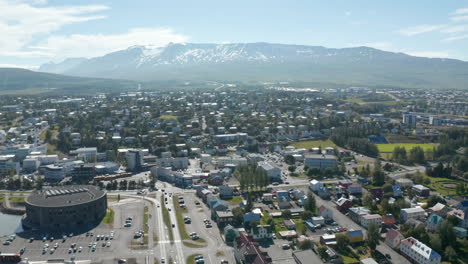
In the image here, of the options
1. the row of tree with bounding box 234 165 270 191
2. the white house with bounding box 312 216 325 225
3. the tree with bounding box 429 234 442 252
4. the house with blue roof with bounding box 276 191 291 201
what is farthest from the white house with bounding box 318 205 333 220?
the row of tree with bounding box 234 165 270 191

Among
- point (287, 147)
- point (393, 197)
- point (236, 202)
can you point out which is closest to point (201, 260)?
point (236, 202)

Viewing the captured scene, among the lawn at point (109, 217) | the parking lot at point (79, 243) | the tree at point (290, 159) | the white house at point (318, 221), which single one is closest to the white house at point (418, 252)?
the white house at point (318, 221)

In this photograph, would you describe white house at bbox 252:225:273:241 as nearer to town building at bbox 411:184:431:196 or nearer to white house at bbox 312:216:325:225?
white house at bbox 312:216:325:225

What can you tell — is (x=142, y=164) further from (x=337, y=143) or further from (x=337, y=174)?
(x=337, y=143)

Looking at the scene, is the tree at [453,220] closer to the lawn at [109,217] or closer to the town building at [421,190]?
the town building at [421,190]

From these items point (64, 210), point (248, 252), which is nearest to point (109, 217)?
point (64, 210)

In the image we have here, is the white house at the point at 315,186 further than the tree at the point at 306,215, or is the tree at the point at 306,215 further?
the white house at the point at 315,186
